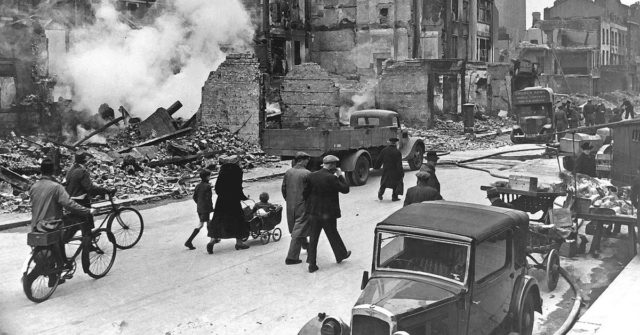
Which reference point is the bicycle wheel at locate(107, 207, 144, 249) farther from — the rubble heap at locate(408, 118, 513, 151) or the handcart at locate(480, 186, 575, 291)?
the rubble heap at locate(408, 118, 513, 151)

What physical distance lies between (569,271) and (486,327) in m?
4.10

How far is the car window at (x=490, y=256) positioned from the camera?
220 inches

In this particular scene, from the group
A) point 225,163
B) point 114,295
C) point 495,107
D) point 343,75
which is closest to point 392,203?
point 225,163

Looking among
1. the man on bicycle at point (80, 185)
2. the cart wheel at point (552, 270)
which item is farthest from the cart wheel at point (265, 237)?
the cart wheel at point (552, 270)

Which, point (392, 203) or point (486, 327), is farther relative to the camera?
point (392, 203)

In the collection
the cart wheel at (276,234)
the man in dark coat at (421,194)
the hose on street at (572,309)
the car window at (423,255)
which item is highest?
the man in dark coat at (421,194)

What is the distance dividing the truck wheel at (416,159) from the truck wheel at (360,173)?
2.88 metres

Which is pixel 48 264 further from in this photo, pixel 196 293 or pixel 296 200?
pixel 296 200

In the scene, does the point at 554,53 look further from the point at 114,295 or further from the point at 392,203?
the point at 114,295

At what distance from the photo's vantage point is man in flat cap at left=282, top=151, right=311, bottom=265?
365 inches

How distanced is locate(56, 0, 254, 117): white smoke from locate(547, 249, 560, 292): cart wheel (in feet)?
63.1

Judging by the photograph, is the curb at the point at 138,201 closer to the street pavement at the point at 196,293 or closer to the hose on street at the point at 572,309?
the street pavement at the point at 196,293

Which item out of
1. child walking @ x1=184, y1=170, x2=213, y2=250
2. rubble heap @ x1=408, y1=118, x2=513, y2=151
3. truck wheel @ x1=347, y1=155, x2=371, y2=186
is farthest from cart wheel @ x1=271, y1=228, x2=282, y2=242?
rubble heap @ x1=408, y1=118, x2=513, y2=151

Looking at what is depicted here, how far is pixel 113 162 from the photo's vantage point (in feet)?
60.2
